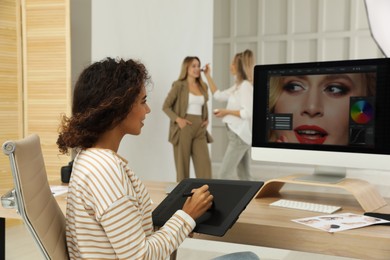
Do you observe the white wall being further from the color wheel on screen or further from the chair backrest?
the chair backrest

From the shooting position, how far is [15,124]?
4215mm

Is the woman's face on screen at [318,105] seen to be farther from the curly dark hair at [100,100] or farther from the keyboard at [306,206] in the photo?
the curly dark hair at [100,100]

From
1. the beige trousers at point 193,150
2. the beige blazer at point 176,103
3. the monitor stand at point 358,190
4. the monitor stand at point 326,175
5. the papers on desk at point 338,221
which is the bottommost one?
the beige trousers at point 193,150

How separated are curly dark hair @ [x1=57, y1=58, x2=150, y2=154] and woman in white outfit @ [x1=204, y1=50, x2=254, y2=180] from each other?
13.5ft

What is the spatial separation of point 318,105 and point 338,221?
0.62 m

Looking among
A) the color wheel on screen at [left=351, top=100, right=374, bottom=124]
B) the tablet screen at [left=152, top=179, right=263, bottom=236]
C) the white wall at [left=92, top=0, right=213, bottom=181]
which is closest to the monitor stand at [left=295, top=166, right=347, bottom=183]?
the color wheel on screen at [left=351, top=100, right=374, bottom=124]

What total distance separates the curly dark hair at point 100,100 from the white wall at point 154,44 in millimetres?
3395

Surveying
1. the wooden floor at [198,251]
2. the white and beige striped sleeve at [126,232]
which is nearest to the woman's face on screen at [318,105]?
the white and beige striped sleeve at [126,232]

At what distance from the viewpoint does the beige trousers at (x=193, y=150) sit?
5332mm

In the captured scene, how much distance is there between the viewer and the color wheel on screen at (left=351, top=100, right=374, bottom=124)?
1928mm

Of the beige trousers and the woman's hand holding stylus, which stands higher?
the woman's hand holding stylus

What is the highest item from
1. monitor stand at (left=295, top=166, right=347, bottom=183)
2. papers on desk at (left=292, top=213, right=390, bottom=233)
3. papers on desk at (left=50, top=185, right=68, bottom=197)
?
monitor stand at (left=295, top=166, right=347, bottom=183)

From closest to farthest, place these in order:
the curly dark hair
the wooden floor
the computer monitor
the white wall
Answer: the curly dark hair → the computer monitor → the wooden floor → the white wall

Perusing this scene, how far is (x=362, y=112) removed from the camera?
6.37 ft
